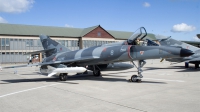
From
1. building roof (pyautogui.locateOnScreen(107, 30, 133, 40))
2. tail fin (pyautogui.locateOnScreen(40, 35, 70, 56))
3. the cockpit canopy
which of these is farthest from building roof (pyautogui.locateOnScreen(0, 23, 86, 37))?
the cockpit canopy

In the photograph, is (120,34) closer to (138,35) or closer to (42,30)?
(42,30)

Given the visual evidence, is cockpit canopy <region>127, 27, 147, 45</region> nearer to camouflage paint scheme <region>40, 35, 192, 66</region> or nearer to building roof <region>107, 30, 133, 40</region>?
camouflage paint scheme <region>40, 35, 192, 66</region>

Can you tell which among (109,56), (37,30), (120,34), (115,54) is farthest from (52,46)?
(120,34)

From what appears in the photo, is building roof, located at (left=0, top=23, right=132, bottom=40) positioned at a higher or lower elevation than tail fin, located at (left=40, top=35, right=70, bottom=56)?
higher

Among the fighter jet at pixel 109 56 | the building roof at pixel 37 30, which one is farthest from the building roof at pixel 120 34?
the fighter jet at pixel 109 56

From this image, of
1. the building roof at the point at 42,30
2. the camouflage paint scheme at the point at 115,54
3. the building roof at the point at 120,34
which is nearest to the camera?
the camouflage paint scheme at the point at 115,54

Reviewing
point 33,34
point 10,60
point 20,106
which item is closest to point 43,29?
point 33,34

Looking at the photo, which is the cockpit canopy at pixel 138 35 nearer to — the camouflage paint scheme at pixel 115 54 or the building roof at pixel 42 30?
the camouflage paint scheme at pixel 115 54

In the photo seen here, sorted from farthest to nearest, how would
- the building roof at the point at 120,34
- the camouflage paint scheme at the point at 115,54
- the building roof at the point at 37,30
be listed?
the building roof at the point at 120,34 < the building roof at the point at 37,30 < the camouflage paint scheme at the point at 115,54

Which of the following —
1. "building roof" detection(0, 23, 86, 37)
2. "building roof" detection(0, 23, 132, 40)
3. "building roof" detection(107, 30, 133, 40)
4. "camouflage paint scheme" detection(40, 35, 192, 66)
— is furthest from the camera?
"building roof" detection(107, 30, 133, 40)

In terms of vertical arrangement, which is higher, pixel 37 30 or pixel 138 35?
pixel 37 30

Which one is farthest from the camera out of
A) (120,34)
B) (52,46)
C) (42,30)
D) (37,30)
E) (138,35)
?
(120,34)

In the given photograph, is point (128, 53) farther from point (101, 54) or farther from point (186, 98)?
point (186, 98)

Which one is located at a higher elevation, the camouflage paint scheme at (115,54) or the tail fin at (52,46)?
the tail fin at (52,46)
